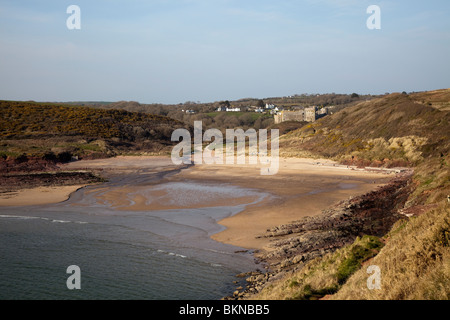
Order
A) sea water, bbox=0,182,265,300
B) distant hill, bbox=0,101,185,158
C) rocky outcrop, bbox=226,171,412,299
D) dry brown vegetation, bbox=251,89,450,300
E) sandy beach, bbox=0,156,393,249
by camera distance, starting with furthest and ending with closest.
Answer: distant hill, bbox=0,101,185,158, sandy beach, bbox=0,156,393,249, rocky outcrop, bbox=226,171,412,299, sea water, bbox=0,182,265,300, dry brown vegetation, bbox=251,89,450,300

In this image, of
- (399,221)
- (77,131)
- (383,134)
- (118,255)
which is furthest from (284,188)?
(77,131)

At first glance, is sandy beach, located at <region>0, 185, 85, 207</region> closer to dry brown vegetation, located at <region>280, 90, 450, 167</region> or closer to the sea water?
the sea water

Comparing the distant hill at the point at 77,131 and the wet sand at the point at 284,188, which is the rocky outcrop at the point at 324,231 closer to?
the wet sand at the point at 284,188

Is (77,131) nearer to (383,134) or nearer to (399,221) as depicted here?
(383,134)

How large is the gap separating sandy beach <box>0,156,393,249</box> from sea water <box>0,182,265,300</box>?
4.36 ft

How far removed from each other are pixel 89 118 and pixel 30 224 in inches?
1966

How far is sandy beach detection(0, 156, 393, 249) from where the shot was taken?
63.5 feet

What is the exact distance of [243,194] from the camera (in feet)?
86.3

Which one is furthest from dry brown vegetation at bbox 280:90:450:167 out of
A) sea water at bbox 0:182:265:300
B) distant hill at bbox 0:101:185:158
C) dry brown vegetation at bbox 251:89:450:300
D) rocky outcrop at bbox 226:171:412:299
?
distant hill at bbox 0:101:185:158

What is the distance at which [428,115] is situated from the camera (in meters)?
37.6
